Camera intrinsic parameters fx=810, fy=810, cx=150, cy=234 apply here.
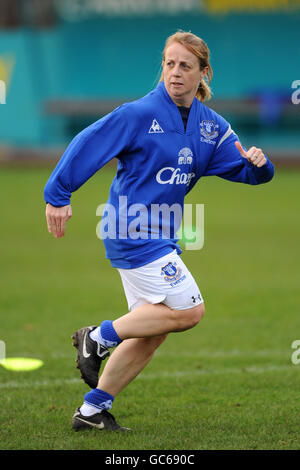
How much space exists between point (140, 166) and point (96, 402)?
59.3 inches

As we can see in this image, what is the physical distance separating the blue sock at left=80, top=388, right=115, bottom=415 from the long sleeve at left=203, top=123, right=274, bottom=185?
1590 millimetres

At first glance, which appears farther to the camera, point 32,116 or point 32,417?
point 32,116

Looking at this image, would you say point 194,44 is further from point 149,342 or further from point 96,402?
point 96,402

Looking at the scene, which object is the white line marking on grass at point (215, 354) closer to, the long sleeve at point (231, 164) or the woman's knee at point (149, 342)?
the woman's knee at point (149, 342)

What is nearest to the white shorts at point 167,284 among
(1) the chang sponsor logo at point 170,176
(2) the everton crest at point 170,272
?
(2) the everton crest at point 170,272

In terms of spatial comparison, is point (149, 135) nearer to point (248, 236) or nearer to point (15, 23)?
point (248, 236)

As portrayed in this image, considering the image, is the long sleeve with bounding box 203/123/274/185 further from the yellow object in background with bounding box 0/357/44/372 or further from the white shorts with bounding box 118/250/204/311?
the yellow object in background with bounding box 0/357/44/372

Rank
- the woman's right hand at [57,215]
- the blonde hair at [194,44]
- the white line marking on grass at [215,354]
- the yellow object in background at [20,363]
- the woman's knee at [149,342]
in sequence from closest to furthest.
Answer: the woman's right hand at [57,215]
the blonde hair at [194,44]
the woman's knee at [149,342]
the yellow object in background at [20,363]
the white line marking on grass at [215,354]

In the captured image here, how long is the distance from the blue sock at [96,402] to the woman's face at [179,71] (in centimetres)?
189

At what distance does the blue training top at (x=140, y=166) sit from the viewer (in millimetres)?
4836

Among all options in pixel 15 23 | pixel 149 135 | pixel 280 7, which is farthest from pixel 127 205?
pixel 15 23

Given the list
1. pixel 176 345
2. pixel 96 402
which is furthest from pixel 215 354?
pixel 96 402
